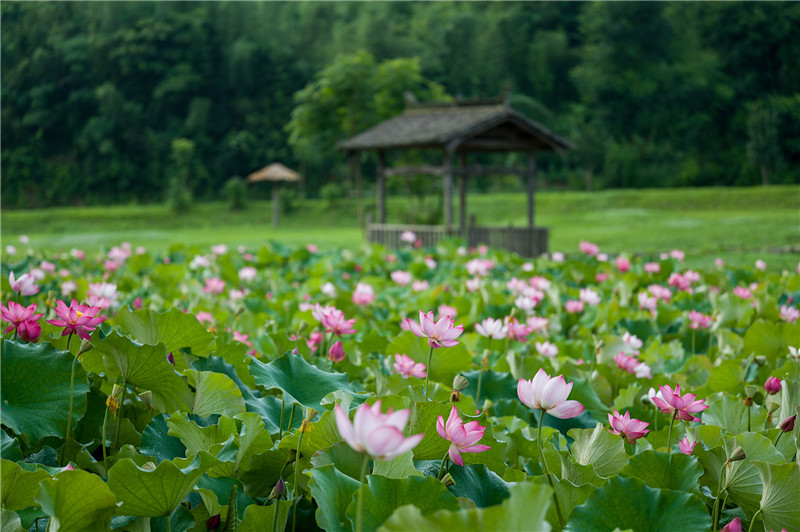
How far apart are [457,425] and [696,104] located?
33.3m

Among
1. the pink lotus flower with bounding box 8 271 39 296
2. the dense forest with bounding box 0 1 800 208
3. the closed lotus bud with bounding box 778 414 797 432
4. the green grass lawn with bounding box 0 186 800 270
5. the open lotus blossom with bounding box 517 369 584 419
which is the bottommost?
the green grass lawn with bounding box 0 186 800 270

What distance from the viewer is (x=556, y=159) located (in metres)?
30.5

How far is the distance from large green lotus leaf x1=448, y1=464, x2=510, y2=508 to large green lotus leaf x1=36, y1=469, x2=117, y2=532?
1.07 ft

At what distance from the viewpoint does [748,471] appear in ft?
2.59

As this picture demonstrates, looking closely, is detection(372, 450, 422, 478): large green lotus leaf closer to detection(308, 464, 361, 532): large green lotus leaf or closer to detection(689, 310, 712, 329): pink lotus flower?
detection(308, 464, 361, 532): large green lotus leaf

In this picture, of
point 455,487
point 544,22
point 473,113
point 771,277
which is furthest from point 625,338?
point 544,22

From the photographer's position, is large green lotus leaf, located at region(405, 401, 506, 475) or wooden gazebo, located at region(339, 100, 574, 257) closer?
large green lotus leaf, located at region(405, 401, 506, 475)

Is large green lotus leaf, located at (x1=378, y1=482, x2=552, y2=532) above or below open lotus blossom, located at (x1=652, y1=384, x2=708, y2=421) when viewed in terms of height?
above

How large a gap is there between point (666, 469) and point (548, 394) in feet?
0.61

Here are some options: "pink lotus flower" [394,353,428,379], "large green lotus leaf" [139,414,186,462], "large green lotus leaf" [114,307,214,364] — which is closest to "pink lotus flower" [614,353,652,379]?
"pink lotus flower" [394,353,428,379]

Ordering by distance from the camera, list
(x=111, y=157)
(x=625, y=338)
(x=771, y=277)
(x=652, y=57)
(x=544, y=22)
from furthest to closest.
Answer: (x=544, y=22)
(x=652, y=57)
(x=111, y=157)
(x=771, y=277)
(x=625, y=338)

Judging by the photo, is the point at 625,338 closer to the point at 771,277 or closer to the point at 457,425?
the point at 457,425

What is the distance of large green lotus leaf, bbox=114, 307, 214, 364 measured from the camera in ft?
3.40

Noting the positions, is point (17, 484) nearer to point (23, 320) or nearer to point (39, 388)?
point (39, 388)
